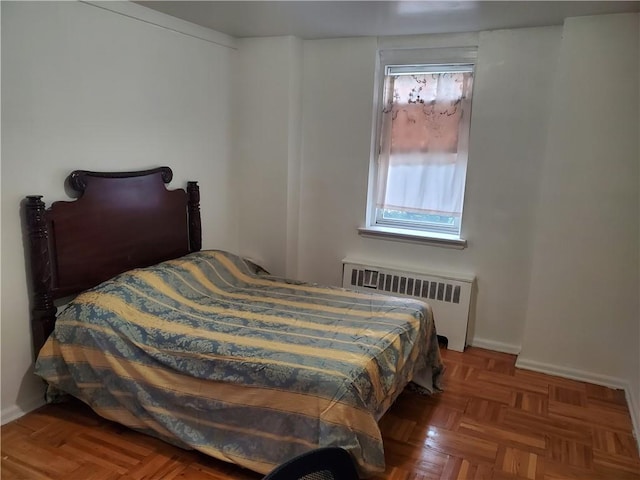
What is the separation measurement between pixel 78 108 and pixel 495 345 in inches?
119

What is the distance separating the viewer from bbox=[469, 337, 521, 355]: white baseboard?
336 cm

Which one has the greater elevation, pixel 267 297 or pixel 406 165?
pixel 406 165

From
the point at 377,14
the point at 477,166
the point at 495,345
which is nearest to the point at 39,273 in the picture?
the point at 377,14

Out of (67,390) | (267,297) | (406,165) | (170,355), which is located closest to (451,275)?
(406,165)

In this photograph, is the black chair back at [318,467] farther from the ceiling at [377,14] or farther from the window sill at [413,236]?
the window sill at [413,236]

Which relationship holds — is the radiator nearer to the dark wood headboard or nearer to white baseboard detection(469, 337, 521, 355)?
white baseboard detection(469, 337, 521, 355)

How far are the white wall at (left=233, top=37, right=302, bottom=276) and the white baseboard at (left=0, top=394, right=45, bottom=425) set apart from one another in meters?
1.79

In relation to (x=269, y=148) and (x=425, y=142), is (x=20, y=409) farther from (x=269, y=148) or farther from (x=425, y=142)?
(x=425, y=142)

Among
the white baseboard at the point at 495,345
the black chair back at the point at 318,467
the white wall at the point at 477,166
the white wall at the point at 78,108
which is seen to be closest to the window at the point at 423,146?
the white wall at the point at 477,166

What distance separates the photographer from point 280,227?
372 centimetres

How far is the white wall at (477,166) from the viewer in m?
3.07

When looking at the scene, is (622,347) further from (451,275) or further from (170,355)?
(170,355)

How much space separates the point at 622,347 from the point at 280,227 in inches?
94.8

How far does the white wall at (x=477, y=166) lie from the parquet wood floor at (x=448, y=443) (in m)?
0.76
